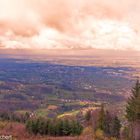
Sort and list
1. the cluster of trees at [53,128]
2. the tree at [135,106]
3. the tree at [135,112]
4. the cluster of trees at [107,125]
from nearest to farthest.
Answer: the cluster of trees at [53,128]
the tree at [135,106]
the tree at [135,112]
the cluster of trees at [107,125]

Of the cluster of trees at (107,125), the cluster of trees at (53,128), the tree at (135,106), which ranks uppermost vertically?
the tree at (135,106)

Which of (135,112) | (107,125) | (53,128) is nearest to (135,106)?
(135,112)

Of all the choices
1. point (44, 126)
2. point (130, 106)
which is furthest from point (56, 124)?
point (130, 106)

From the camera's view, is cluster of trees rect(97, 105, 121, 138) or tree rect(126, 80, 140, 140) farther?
cluster of trees rect(97, 105, 121, 138)

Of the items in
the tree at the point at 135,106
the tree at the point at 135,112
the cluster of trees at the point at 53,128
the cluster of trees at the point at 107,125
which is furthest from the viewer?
the cluster of trees at the point at 107,125

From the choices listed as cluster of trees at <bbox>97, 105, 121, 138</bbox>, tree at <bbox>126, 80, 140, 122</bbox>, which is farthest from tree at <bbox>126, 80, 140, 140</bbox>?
cluster of trees at <bbox>97, 105, 121, 138</bbox>

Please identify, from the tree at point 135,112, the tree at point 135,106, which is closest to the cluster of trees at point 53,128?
the tree at point 135,112

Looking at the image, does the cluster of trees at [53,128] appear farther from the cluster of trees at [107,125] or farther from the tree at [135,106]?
the cluster of trees at [107,125]

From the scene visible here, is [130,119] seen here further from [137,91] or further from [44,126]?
[44,126]

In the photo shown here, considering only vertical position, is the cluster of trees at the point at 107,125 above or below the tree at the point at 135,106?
below

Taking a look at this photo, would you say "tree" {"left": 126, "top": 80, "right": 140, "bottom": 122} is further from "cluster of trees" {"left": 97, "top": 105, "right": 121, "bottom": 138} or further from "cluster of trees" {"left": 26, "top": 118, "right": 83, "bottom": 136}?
"cluster of trees" {"left": 26, "top": 118, "right": 83, "bottom": 136}

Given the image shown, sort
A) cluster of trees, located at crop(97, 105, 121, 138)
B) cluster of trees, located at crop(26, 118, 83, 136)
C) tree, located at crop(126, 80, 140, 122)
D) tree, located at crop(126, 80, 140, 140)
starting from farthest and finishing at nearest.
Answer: cluster of trees, located at crop(97, 105, 121, 138)
tree, located at crop(126, 80, 140, 140)
tree, located at crop(126, 80, 140, 122)
cluster of trees, located at crop(26, 118, 83, 136)
